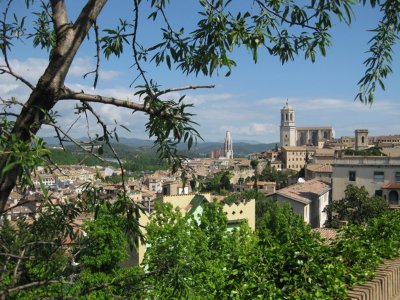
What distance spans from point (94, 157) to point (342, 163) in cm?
3945

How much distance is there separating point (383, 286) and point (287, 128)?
A: 152377mm

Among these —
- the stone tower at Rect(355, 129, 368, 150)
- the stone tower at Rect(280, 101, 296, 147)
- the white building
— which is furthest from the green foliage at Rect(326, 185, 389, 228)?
the stone tower at Rect(280, 101, 296, 147)

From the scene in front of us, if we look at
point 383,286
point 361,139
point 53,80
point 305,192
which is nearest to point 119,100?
point 53,80

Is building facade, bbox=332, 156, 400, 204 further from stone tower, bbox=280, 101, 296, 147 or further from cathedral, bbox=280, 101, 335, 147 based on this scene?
stone tower, bbox=280, 101, 296, 147

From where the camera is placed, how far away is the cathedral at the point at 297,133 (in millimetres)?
152875

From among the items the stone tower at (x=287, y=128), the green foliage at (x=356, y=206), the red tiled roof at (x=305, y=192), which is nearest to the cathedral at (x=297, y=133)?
the stone tower at (x=287, y=128)

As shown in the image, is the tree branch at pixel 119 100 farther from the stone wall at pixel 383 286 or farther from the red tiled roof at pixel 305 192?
the red tiled roof at pixel 305 192

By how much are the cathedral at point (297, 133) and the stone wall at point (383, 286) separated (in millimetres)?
143209

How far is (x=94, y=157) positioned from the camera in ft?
6.86

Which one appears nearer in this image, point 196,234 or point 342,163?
point 196,234

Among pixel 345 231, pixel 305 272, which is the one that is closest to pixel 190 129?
pixel 305 272

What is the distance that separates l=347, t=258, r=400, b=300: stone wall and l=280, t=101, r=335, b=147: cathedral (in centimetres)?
14321

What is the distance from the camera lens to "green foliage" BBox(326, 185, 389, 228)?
31.0 meters

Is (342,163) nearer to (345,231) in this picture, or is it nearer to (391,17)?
(345,231)
